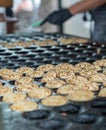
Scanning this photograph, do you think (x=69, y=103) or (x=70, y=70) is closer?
(x=69, y=103)

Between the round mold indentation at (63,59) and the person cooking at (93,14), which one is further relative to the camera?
the person cooking at (93,14)

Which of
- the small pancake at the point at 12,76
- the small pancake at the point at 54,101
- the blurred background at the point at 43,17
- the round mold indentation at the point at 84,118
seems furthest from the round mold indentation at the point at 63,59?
the blurred background at the point at 43,17

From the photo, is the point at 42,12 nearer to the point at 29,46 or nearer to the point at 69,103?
the point at 29,46

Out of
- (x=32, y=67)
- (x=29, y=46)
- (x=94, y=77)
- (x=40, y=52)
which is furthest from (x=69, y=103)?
(x=29, y=46)

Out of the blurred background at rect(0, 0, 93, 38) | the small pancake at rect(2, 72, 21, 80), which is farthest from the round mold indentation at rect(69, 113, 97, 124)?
the blurred background at rect(0, 0, 93, 38)

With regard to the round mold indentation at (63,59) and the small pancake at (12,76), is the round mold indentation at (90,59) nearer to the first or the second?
the round mold indentation at (63,59)

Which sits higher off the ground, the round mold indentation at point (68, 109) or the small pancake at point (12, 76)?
the small pancake at point (12, 76)

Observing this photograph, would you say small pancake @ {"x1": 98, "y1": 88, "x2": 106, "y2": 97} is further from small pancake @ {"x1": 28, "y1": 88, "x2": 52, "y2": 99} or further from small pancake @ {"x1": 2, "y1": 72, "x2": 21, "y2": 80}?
small pancake @ {"x1": 2, "y1": 72, "x2": 21, "y2": 80}
